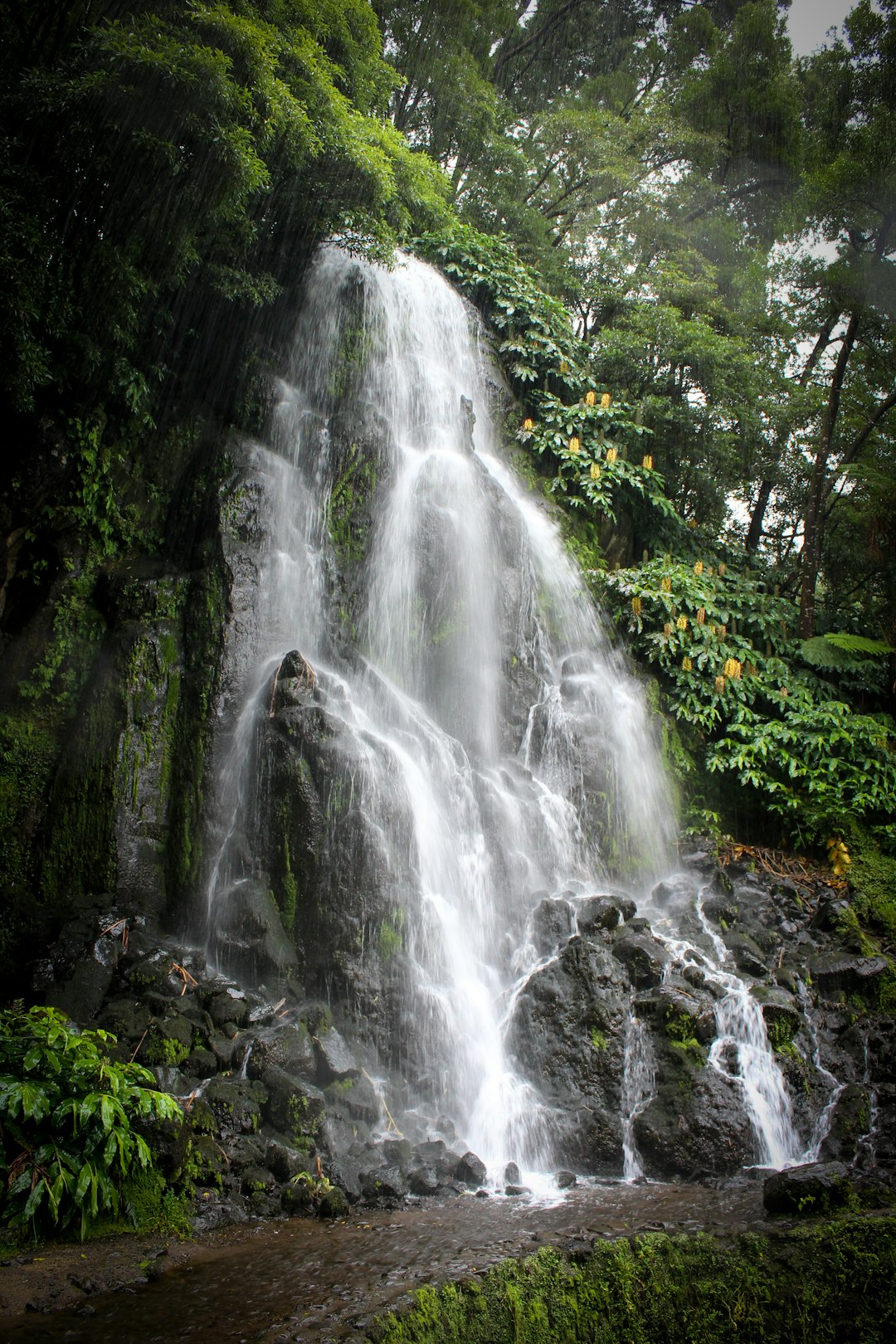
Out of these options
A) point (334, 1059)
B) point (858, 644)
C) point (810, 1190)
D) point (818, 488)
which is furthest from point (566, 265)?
point (810, 1190)

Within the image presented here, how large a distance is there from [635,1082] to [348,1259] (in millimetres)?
3080

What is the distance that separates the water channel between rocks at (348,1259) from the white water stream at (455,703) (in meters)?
0.89

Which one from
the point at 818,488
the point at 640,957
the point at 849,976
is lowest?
the point at 849,976

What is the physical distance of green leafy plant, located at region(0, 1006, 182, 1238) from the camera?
428 centimetres

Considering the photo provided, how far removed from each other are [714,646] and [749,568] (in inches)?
144

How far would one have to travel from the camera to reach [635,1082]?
21.6ft

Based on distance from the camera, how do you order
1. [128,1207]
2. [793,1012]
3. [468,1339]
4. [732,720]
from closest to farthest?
[468,1339]
[128,1207]
[793,1012]
[732,720]

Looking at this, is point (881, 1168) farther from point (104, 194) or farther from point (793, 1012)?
point (104, 194)

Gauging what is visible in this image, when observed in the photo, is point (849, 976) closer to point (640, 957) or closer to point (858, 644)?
point (640, 957)

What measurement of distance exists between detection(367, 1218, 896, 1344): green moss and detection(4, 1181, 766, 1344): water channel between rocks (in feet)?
2.32

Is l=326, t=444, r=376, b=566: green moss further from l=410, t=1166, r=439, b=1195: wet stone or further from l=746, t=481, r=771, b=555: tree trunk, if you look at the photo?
l=746, t=481, r=771, b=555: tree trunk

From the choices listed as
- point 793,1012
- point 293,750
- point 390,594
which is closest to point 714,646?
point 390,594

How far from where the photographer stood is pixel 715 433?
15344 millimetres

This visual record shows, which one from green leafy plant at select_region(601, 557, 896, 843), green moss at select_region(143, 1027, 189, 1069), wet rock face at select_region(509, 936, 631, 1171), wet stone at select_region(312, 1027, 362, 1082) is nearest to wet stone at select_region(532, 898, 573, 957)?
wet rock face at select_region(509, 936, 631, 1171)
